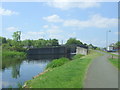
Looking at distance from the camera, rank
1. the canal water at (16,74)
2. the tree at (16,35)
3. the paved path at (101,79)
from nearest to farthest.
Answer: the paved path at (101,79)
the canal water at (16,74)
the tree at (16,35)

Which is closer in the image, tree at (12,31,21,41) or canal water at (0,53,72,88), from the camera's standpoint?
canal water at (0,53,72,88)

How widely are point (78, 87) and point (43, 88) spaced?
1850 mm

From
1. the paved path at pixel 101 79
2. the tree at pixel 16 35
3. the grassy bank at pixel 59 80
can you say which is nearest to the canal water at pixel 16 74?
the grassy bank at pixel 59 80

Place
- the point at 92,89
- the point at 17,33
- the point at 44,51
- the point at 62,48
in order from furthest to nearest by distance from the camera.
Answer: the point at 62,48, the point at 44,51, the point at 17,33, the point at 92,89

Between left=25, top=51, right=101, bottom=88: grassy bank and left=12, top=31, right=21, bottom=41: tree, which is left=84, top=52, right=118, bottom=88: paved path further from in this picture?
left=12, top=31, right=21, bottom=41: tree

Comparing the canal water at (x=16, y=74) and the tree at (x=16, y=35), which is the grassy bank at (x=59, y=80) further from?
the tree at (x=16, y=35)

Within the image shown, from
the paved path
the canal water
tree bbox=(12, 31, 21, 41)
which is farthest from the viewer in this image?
tree bbox=(12, 31, 21, 41)

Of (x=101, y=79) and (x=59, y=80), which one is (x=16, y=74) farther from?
(x=101, y=79)

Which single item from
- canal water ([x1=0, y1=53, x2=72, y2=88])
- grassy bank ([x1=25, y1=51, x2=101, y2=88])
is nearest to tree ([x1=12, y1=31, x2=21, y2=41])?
canal water ([x1=0, y1=53, x2=72, y2=88])

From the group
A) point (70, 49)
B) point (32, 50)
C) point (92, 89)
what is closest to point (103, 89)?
point (92, 89)

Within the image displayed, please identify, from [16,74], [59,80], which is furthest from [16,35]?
[59,80]

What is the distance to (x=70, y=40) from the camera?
14525 cm

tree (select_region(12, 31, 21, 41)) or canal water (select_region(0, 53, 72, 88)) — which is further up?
tree (select_region(12, 31, 21, 41))

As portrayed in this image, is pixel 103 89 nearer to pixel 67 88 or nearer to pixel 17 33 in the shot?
pixel 67 88
